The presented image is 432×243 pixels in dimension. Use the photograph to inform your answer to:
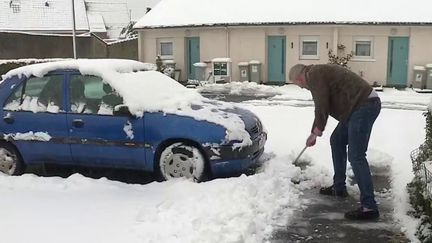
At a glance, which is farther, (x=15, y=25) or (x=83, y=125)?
(x=15, y=25)

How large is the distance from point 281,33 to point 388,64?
4279mm

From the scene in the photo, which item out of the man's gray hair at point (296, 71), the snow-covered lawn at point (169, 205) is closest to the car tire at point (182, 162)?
the snow-covered lawn at point (169, 205)

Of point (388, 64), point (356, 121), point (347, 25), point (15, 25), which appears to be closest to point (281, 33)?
point (347, 25)

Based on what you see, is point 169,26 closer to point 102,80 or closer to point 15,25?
point 102,80

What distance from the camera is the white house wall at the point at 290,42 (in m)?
19.5

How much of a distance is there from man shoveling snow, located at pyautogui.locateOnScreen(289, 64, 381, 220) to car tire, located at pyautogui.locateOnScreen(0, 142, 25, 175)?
12.7 ft

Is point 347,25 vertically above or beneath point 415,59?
above

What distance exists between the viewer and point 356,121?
16.6 feet

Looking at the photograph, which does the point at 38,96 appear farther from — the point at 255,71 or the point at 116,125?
the point at 255,71

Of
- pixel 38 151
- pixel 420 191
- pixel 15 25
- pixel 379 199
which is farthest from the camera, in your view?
pixel 15 25

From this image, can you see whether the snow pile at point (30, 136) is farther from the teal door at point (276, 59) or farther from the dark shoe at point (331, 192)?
the teal door at point (276, 59)

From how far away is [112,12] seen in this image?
55094 mm

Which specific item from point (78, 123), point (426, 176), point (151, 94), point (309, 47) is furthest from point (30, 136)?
point (309, 47)

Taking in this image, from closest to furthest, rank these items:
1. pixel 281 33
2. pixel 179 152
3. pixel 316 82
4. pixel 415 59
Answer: pixel 316 82 → pixel 179 152 → pixel 415 59 → pixel 281 33
